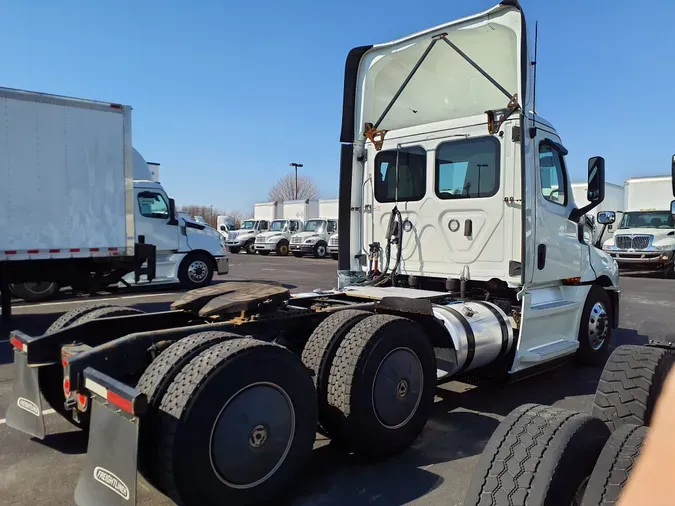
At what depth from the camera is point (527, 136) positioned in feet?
17.0

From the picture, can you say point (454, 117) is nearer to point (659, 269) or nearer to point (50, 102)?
point (50, 102)

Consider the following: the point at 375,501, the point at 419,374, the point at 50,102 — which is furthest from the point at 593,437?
the point at 50,102

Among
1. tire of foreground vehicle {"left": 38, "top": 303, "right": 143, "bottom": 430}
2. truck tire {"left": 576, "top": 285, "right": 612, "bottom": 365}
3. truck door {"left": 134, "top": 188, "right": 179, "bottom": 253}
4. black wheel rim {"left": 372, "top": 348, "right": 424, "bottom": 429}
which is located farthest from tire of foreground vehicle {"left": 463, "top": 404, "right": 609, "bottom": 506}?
truck door {"left": 134, "top": 188, "right": 179, "bottom": 253}

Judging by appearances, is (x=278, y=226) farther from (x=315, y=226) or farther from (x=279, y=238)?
Answer: (x=315, y=226)

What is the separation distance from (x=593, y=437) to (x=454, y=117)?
426cm

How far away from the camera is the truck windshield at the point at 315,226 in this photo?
95.0ft

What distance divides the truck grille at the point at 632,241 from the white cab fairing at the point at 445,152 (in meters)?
16.1

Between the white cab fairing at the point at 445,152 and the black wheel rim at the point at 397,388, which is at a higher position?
the white cab fairing at the point at 445,152

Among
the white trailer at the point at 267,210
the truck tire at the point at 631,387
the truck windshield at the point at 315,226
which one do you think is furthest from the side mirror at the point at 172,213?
the white trailer at the point at 267,210

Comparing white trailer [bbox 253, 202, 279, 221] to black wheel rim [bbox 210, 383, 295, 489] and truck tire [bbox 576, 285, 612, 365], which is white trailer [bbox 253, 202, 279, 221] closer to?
truck tire [bbox 576, 285, 612, 365]

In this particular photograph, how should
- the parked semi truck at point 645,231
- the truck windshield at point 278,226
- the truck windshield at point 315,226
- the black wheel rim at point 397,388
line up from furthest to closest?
the truck windshield at point 278,226 → the truck windshield at point 315,226 → the parked semi truck at point 645,231 → the black wheel rim at point 397,388

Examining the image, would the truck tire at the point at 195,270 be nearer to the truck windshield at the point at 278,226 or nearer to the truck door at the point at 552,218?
the truck door at the point at 552,218

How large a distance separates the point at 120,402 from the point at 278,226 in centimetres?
2967

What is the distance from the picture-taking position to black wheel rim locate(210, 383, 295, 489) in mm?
2809
